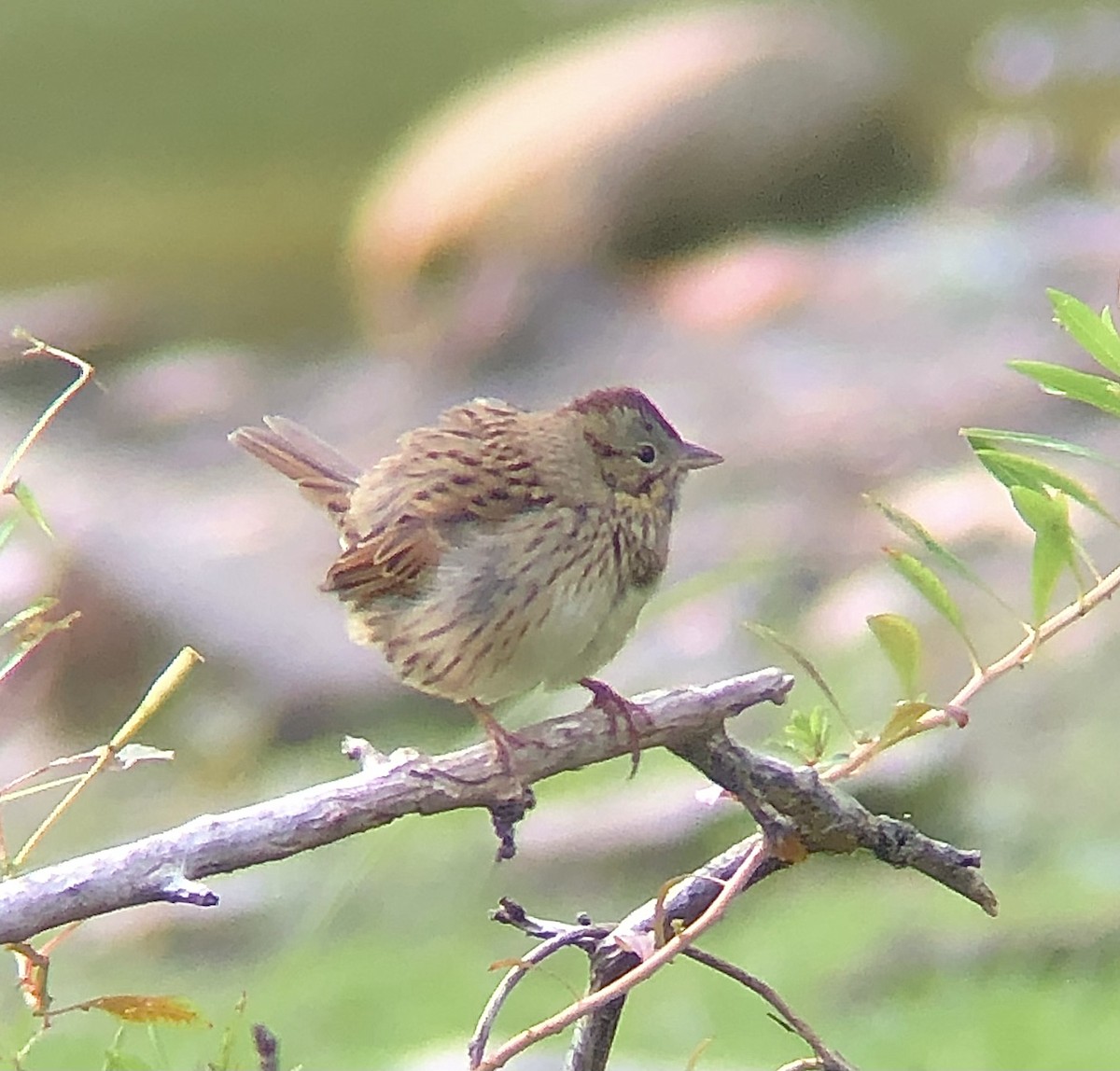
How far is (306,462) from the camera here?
1.15 m

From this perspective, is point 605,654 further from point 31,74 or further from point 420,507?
point 31,74

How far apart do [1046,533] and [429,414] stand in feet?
10.7

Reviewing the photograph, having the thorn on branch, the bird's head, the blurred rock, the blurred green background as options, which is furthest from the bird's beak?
the blurred rock

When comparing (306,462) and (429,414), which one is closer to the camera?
(306,462)

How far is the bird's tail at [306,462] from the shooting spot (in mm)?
1140

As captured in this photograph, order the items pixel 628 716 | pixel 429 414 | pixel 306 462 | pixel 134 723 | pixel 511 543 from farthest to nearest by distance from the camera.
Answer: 1. pixel 429 414
2. pixel 306 462
3. pixel 511 543
4. pixel 628 716
5. pixel 134 723

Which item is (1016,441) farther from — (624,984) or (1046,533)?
(624,984)

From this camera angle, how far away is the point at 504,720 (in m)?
1.08

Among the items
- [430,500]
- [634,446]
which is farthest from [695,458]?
[430,500]

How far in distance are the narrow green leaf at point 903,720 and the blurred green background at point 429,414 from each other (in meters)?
0.28

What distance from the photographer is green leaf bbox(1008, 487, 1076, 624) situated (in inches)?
20.8

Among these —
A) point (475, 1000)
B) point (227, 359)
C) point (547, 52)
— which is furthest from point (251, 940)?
point (547, 52)

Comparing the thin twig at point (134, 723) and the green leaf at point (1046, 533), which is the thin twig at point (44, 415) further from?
the green leaf at point (1046, 533)

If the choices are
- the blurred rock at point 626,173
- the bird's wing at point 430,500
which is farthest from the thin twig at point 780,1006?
the blurred rock at point 626,173
